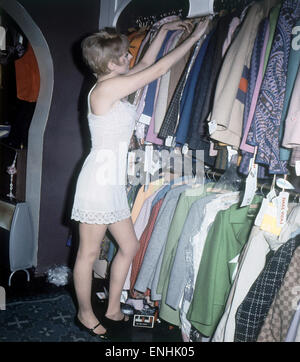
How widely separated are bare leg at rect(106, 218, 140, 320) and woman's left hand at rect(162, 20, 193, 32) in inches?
42.0

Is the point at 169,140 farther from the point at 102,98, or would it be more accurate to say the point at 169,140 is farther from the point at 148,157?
the point at 102,98

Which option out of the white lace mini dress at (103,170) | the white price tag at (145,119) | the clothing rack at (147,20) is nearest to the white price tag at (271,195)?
the white lace mini dress at (103,170)

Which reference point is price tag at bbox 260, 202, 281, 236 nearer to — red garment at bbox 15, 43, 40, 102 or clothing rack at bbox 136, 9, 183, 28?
clothing rack at bbox 136, 9, 183, 28

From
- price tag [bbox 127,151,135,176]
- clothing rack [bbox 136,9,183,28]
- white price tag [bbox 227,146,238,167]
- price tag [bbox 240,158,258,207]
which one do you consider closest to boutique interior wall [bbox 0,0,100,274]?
clothing rack [bbox 136,9,183,28]

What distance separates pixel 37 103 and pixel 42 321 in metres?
1.51

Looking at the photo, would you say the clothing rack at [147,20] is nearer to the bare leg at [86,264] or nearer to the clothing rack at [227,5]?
the clothing rack at [227,5]

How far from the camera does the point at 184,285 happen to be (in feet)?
5.06

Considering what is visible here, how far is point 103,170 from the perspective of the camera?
158 centimetres

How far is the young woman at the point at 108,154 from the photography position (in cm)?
150

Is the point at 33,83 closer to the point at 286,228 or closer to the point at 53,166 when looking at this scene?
the point at 53,166

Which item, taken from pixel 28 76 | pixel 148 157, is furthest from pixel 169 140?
pixel 28 76
